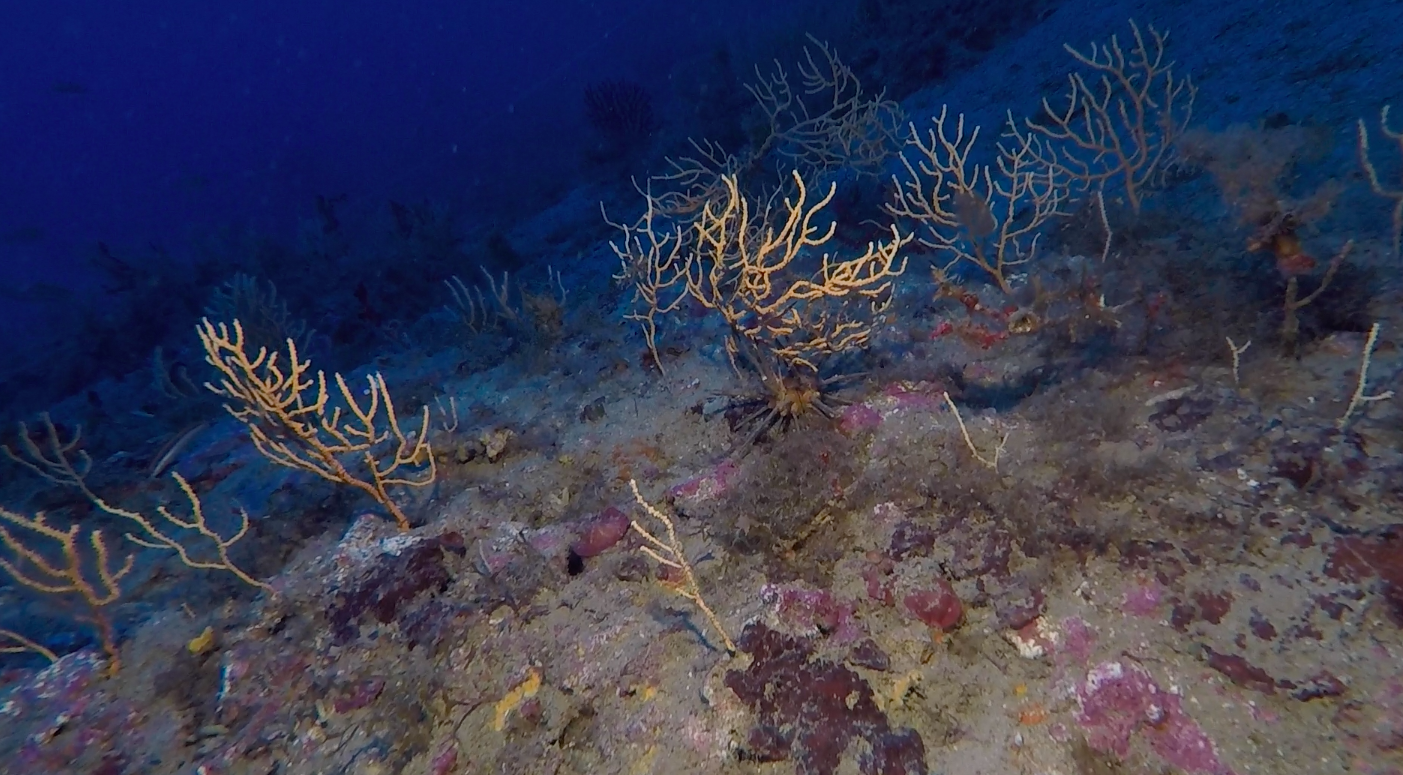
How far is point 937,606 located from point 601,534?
1.73 m

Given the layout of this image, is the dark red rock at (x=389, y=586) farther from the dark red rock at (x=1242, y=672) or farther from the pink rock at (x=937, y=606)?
the dark red rock at (x=1242, y=672)

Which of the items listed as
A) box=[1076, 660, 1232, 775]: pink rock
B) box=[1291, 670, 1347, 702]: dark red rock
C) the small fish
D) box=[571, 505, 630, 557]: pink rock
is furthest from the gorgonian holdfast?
box=[1291, 670, 1347, 702]: dark red rock

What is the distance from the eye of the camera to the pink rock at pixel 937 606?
8.75 ft

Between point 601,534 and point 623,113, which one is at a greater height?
point 623,113

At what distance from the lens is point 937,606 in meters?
2.69

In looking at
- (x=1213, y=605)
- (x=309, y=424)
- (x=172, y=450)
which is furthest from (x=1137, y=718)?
(x=172, y=450)

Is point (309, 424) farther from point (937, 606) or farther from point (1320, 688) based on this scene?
point (1320, 688)

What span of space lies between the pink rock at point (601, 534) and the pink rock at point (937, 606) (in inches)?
59.9

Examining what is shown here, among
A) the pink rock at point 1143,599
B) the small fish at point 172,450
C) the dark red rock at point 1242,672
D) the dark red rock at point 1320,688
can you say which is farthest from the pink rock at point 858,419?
the small fish at point 172,450

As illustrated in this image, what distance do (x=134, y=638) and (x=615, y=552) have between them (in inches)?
111

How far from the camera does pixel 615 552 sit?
340 cm

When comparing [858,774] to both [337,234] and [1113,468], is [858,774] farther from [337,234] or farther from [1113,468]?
[337,234]

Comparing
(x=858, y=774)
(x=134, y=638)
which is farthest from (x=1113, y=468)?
(x=134, y=638)

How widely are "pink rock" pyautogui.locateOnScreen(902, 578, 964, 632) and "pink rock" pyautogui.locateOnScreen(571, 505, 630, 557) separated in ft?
4.99
